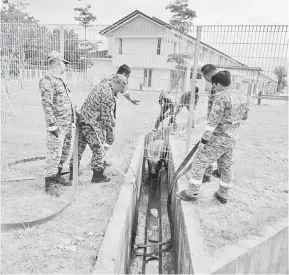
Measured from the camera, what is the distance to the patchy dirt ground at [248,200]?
3.64 m

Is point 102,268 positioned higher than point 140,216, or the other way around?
point 102,268

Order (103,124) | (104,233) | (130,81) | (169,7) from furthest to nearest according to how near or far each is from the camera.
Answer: (169,7) → (130,81) → (103,124) → (104,233)

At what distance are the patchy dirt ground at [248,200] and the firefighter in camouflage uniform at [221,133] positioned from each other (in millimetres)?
301

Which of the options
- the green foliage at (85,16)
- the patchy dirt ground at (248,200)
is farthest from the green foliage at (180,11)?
the patchy dirt ground at (248,200)

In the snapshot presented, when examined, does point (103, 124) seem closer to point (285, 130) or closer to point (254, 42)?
point (254, 42)

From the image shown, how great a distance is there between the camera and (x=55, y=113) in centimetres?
429

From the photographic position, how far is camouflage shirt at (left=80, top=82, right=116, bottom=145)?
4.45 meters

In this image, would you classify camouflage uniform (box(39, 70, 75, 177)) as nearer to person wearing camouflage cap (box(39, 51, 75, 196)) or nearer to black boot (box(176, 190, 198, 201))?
person wearing camouflage cap (box(39, 51, 75, 196))

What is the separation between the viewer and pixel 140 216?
19.0 ft

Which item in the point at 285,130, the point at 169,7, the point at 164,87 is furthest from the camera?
the point at 169,7

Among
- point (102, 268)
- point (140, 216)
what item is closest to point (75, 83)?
point (140, 216)

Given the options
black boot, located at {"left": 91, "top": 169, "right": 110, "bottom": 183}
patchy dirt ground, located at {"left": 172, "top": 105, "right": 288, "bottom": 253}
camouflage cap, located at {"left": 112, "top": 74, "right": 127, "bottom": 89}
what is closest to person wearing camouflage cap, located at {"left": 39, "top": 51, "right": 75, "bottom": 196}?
black boot, located at {"left": 91, "top": 169, "right": 110, "bottom": 183}

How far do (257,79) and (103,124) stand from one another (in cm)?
288

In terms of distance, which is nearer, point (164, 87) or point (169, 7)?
point (164, 87)
